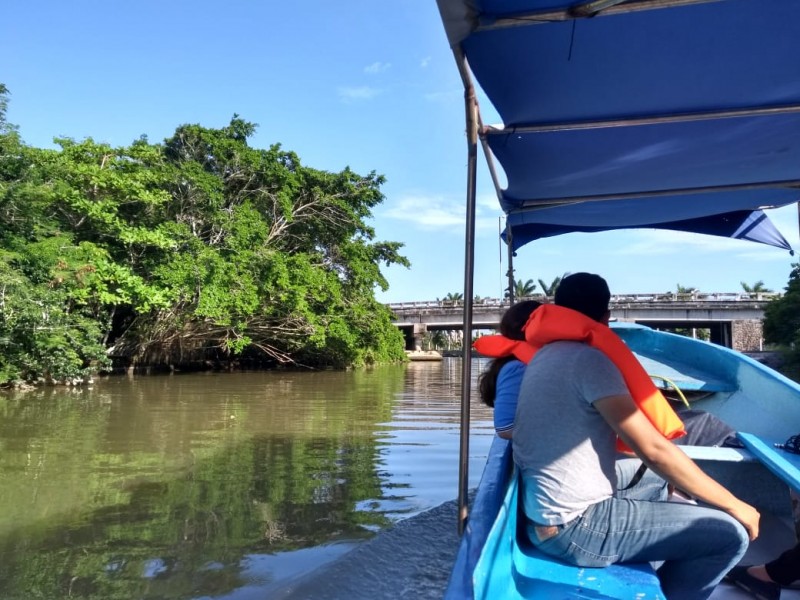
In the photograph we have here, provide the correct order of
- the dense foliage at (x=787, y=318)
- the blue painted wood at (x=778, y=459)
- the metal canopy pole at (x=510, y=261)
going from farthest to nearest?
1. the dense foliage at (x=787, y=318)
2. the metal canopy pole at (x=510, y=261)
3. the blue painted wood at (x=778, y=459)

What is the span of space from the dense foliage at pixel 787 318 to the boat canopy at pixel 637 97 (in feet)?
70.7

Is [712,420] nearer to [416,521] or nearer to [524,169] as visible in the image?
[524,169]

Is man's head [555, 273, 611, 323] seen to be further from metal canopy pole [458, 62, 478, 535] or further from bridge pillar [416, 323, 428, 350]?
bridge pillar [416, 323, 428, 350]

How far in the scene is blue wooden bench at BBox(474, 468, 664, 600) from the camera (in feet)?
5.17

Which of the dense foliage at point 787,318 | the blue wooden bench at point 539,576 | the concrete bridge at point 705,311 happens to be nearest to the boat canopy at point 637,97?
the blue wooden bench at point 539,576

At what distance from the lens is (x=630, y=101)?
2.46 metres

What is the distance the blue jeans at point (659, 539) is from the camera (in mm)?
1666

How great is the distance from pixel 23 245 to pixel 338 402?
22.7ft

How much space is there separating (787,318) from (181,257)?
22.0m

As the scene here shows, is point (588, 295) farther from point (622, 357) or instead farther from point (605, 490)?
point (605, 490)

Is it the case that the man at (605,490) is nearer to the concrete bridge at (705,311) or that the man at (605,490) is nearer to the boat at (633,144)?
the boat at (633,144)

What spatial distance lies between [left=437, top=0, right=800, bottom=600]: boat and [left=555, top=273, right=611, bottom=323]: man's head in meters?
0.62

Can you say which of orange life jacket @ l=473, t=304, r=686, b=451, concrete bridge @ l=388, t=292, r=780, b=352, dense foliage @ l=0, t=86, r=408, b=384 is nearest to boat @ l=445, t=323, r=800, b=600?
orange life jacket @ l=473, t=304, r=686, b=451

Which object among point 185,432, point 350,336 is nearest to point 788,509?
point 185,432
